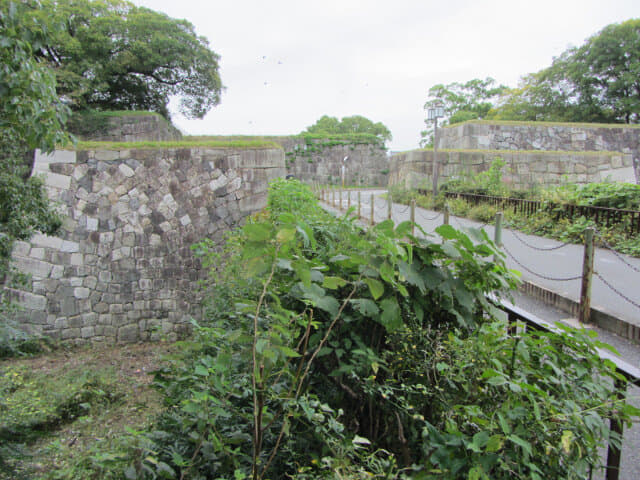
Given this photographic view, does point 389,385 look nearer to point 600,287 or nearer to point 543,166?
point 600,287

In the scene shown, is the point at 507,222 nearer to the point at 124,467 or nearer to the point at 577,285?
the point at 577,285

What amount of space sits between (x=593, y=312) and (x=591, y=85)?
27426mm

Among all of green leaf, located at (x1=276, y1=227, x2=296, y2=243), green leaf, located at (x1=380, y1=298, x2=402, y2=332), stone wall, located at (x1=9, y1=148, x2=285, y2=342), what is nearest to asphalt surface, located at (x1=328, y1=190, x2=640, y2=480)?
green leaf, located at (x1=380, y1=298, x2=402, y2=332)

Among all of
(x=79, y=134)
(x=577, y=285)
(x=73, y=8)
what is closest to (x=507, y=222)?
(x=577, y=285)

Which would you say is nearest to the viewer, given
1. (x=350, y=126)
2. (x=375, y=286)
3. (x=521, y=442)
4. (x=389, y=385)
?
(x=521, y=442)

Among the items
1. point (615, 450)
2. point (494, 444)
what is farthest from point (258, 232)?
point (615, 450)

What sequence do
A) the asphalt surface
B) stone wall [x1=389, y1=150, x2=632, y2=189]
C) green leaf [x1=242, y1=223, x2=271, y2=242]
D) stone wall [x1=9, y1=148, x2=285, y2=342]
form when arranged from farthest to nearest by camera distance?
1. stone wall [x1=389, y1=150, x2=632, y2=189]
2. stone wall [x1=9, y1=148, x2=285, y2=342]
3. the asphalt surface
4. green leaf [x1=242, y1=223, x2=271, y2=242]

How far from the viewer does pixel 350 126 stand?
57.6 metres

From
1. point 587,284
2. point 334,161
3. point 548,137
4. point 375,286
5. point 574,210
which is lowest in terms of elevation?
point 587,284

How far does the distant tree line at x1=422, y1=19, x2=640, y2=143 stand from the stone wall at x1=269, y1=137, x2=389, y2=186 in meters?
4.76

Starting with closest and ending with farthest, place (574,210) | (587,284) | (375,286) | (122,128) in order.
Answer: (375,286)
(587,284)
(574,210)
(122,128)

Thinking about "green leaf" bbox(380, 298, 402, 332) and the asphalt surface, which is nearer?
"green leaf" bbox(380, 298, 402, 332)

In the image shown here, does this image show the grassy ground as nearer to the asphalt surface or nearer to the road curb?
the asphalt surface

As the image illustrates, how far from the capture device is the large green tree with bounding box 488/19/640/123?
24.6 metres
